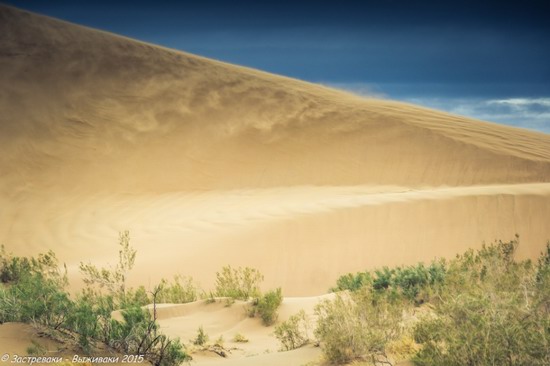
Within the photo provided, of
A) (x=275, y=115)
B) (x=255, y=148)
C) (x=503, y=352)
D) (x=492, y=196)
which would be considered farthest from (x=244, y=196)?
(x=503, y=352)

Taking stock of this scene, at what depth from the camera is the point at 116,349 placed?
18.2ft

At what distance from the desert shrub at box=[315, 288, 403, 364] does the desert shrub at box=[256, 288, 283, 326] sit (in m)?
2.47

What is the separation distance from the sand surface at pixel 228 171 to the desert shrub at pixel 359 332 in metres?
1.95

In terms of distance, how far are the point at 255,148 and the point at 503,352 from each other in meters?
19.4

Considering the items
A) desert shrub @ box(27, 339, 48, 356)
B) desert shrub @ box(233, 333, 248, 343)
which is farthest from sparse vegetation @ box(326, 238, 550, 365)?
desert shrub @ box(27, 339, 48, 356)

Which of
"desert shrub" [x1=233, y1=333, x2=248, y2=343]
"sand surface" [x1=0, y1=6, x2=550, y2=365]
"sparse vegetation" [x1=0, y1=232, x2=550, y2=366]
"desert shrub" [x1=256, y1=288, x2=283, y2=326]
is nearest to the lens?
"sparse vegetation" [x1=0, y1=232, x2=550, y2=366]

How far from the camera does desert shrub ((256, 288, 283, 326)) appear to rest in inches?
340

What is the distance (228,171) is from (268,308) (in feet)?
45.6

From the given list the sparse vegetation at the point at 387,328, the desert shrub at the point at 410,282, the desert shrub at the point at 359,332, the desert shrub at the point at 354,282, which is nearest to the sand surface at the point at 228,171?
the desert shrub at the point at 354,282

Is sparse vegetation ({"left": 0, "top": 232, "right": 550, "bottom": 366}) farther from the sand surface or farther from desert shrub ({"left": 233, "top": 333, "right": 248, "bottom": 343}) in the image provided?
the sand surface

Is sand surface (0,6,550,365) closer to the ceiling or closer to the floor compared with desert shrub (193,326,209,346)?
closer to the ceiling

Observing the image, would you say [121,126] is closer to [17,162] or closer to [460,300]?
[17,162]

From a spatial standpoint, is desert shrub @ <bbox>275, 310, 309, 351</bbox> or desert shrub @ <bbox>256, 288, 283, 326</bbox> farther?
desert shrub @ <bbox>256, 288, 283, 326</bbox>

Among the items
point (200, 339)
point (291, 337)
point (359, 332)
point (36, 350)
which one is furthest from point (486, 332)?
point (200, 339)
